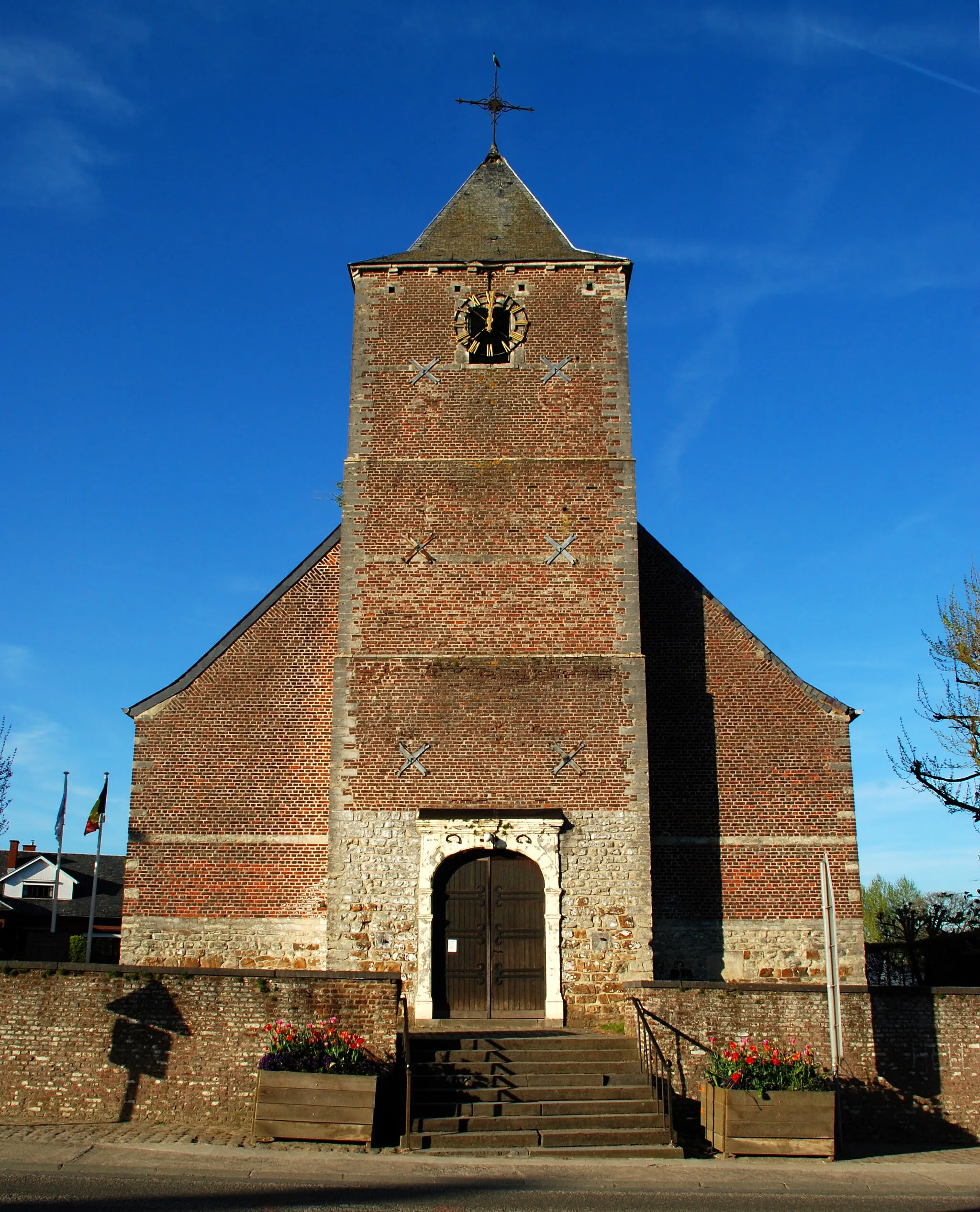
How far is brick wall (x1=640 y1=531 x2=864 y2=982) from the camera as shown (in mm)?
15078

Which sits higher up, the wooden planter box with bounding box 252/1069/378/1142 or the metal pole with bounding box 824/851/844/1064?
the metal pole with bounding box 824/851/844/1064

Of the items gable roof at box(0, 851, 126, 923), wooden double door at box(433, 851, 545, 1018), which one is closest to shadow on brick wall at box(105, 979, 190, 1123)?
wooden double door at box(433, 851, 545, 1018)

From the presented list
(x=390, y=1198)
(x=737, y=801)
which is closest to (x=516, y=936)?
(x=737, y=801)

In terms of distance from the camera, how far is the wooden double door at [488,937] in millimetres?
13891

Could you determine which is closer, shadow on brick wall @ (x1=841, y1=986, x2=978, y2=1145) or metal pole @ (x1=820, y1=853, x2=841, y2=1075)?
metal pole @ (x1=820, y1=853, x2=841, y2=1075)

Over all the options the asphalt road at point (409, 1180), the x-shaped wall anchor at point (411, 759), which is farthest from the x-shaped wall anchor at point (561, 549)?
the asphalt road at point (409, 1180)

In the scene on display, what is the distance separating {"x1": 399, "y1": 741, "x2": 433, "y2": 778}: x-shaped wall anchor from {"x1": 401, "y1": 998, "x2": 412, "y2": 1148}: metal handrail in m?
3.33

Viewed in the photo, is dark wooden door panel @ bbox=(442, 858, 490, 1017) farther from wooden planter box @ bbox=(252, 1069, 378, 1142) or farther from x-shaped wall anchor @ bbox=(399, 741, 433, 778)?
wooden planter box @ bbox=(252, 1069, 378, 1142)

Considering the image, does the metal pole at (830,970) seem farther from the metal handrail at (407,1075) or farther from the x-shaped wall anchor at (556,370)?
the x-shaped wall anchor at (556,370)

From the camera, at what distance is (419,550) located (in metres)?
15.9

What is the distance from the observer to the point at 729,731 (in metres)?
16.1

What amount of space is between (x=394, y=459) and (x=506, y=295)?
341cm

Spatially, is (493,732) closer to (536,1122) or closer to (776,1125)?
(536,1122)

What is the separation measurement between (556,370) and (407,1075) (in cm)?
1067
